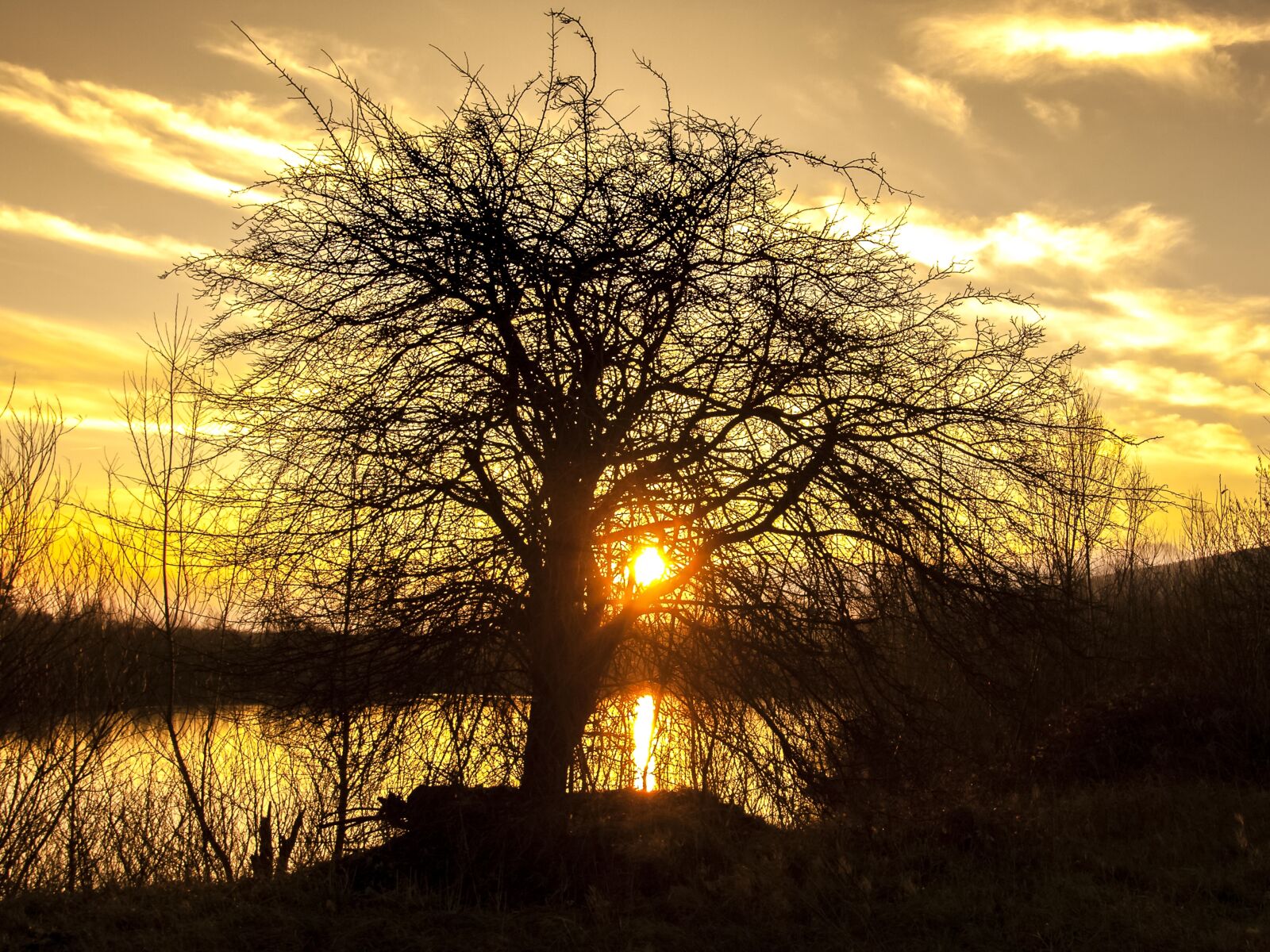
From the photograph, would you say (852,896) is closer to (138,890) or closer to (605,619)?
(605,619)

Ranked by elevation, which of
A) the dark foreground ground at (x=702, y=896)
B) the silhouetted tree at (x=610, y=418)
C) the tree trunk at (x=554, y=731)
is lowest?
the dark foreground ground at (x=702, y=896)

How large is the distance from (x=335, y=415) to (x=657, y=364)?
7.66 feet

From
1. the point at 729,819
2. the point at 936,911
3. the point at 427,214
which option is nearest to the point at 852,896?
the point at 936,911

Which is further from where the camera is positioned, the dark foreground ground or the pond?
the pond

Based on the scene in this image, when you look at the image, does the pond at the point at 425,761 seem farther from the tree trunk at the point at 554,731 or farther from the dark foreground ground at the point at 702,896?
the dark foreground ground at the point at 702,896

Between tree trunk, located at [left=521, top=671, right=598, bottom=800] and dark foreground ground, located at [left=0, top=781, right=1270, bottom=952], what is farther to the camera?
tree trunk, located at [left=521, top=671, right=598, bottom=800]

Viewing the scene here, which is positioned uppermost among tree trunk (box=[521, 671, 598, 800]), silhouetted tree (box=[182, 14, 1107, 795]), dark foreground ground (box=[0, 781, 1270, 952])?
silhouetted tree (box=[182, 14, 1107, 795])

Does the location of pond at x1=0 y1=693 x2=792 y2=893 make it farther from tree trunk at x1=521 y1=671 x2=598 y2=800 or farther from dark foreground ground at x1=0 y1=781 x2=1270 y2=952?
dark foreground ground at x1=0 y1=781 x2=1270 y2=952

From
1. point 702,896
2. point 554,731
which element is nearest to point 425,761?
point 554,731

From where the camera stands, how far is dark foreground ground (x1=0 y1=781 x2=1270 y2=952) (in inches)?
241

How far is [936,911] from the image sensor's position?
666 cm

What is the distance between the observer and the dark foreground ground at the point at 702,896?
6.12m

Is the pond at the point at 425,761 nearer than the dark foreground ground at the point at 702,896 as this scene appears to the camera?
No

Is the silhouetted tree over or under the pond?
over
